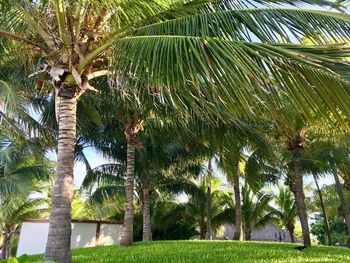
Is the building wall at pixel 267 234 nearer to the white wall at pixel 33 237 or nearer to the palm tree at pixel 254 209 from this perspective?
the palm tree at pixel 254 209

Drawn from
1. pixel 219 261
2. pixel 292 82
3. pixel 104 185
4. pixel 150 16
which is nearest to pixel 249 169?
pixel 104 185

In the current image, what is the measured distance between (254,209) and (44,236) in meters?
14.2

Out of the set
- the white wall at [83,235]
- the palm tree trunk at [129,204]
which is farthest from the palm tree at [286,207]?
the palm tree trunk at [129,204]

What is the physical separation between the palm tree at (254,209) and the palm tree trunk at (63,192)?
65.6 feet

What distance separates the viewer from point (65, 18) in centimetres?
587

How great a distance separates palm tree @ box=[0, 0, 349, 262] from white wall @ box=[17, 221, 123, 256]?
37.9 feet

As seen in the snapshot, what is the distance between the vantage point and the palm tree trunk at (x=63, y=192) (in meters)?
5.56

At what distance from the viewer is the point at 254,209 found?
1027 inches

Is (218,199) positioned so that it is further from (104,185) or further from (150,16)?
(150,16)

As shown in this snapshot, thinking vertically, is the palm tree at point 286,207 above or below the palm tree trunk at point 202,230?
above

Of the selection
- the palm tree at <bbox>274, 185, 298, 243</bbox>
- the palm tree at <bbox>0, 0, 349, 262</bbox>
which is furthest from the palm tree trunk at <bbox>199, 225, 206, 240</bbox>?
the palm tree at <bbox>0, 0, 349, 262</bbox>

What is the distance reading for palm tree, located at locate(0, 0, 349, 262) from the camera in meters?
3.61

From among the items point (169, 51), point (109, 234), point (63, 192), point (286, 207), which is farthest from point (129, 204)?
point (286, 207)

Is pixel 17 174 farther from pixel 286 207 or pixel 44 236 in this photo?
pixel 286 207
